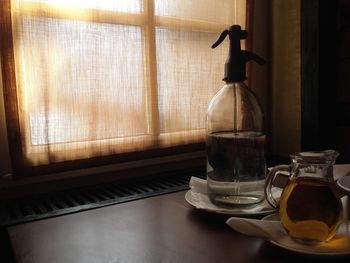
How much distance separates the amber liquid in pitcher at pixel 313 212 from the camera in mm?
399

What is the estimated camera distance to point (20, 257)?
0.42 m

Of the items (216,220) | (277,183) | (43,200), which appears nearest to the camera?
(216,220)

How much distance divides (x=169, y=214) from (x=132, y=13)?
63 centimetres

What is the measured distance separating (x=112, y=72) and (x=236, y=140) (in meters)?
0.49

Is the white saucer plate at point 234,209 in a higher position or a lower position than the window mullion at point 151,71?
lower

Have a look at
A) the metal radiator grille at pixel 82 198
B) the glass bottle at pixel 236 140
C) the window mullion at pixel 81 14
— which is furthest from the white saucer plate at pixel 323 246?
the window mullion at pixel 81 14

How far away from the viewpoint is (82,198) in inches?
30.2

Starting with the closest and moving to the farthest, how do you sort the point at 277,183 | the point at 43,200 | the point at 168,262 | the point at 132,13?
the point at 168,262 < the point at 277,183 < the point at 43,200 < the point at 132,13

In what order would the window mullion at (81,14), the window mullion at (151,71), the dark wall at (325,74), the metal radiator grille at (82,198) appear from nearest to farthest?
the metal radiator grille at (82,198), the window mullion at (81,14), the window mullion at (151,71), the dark wall at (325,74)

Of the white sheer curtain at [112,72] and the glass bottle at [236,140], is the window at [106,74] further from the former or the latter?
the glass bottle at [236,140]

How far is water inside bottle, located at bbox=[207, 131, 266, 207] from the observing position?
0.56 metres

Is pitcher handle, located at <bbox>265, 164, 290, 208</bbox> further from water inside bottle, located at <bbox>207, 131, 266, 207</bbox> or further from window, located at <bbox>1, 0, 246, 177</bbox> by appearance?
window, located at <bbox>1, 0, 246, 177</bbox>

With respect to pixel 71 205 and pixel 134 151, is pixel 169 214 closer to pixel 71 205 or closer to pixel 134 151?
pixel 71 205

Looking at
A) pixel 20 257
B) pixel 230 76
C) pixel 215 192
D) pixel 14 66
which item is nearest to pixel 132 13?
pixel 14 66
